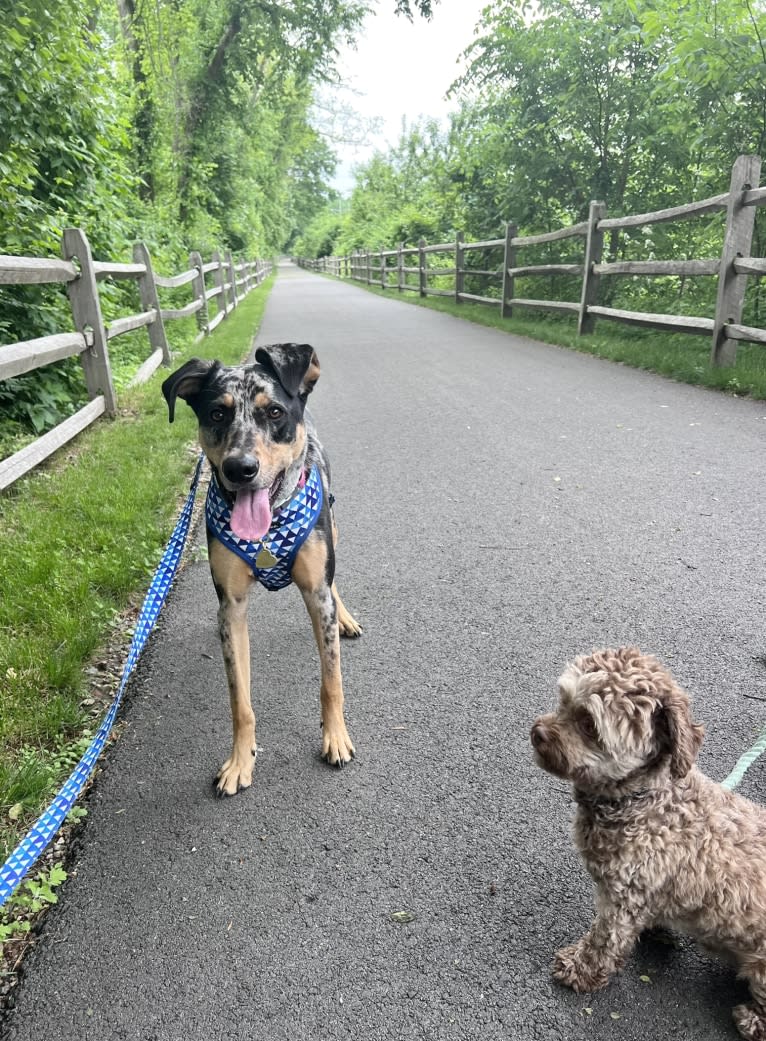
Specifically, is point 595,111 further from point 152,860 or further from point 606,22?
point 152,860

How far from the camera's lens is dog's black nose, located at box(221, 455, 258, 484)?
8.08 feet

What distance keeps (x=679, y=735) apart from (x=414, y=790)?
1.16 metres

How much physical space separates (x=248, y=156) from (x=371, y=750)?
29493mm

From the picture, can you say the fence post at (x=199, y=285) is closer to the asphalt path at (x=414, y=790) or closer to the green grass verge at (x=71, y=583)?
the green grass verge at (x=71, y=583)

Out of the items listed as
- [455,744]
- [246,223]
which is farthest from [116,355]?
[246,223]

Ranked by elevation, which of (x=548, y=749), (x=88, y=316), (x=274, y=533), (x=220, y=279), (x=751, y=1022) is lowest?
(x=751, y=1022)

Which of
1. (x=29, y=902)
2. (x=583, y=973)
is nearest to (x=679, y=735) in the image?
(x=583, y=973)

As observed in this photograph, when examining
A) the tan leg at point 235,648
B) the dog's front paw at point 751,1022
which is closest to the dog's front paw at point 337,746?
the tan leg at point 235,648

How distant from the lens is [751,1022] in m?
1.65

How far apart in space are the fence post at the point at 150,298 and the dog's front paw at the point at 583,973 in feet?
33.3

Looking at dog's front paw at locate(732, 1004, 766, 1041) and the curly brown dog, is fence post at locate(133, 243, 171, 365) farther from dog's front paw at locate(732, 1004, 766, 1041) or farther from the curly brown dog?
dog's front paw at locate(732, 1004, 766, 1041)

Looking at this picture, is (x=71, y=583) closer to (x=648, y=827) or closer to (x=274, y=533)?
(x=274, y=533)

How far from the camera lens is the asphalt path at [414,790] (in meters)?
1.78

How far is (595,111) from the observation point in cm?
1205
